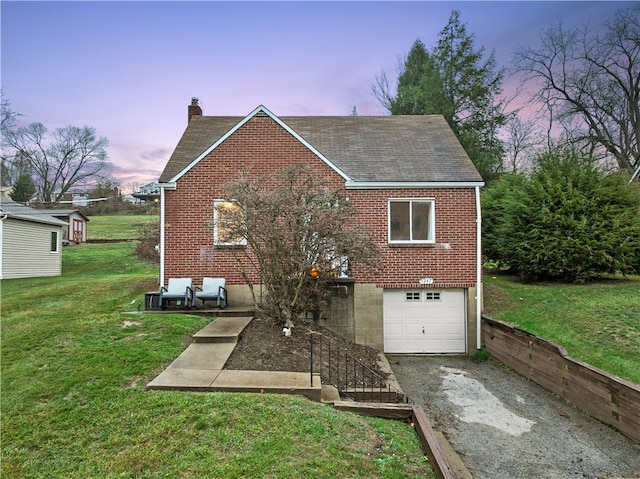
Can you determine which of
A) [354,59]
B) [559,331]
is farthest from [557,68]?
[559,331]

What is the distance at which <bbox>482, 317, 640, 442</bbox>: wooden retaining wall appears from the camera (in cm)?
550

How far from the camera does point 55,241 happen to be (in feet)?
64.4

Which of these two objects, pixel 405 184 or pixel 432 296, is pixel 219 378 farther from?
pixel 405 184

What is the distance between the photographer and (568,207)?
1095 centimetres

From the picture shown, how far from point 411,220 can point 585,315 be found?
490cm

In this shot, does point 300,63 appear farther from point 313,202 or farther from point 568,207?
point 568,207

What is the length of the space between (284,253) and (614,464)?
6.24 meters

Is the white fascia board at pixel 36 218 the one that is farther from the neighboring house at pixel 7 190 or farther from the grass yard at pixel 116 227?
the neighboring house at pixel 7 190

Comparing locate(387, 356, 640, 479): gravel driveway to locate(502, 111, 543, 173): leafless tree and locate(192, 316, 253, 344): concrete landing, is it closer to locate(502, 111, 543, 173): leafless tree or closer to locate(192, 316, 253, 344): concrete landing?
locate(192, 316, 253, 344): concrete landing

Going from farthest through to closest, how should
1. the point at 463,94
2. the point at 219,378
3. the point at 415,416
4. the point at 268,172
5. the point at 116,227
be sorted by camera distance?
the point at 116,227 < the point at 463,94 < the point at 268,172 < the point at 219,378 < the point at 415,416

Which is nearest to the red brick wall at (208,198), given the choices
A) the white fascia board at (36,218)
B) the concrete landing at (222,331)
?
the concrete landing at (222,331)

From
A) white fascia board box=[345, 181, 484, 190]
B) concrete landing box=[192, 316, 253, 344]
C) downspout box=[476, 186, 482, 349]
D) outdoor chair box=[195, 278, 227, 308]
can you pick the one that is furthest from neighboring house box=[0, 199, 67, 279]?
downspout box=[476, 186, 482, 349]

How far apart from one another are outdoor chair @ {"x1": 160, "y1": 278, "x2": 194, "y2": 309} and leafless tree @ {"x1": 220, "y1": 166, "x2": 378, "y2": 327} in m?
2.72

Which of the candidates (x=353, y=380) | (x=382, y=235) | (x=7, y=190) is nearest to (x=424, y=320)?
(x=382, y=235)
